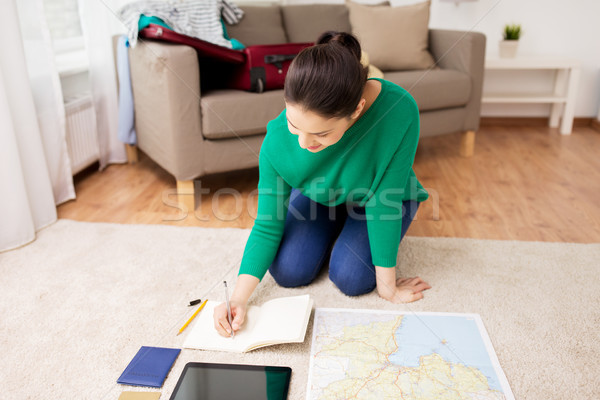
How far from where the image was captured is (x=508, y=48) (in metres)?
2.68

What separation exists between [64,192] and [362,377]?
57.7 inches

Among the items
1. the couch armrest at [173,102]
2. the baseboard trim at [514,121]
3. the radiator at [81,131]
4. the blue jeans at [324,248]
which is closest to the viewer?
the blue jeans at [324,248]

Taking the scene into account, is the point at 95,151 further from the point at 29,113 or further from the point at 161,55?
the point at 161,55

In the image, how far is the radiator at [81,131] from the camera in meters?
2.06

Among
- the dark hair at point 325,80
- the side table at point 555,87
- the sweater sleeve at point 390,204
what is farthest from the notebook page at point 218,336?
the side table at point 555,87

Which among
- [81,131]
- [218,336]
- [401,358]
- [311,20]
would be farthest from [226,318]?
[311,20]

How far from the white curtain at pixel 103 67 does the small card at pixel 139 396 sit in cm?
158

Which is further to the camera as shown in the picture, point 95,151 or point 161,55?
point 95,151

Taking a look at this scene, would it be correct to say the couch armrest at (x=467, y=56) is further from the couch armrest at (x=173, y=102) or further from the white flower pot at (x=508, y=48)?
the couch armrest at (x=173, y=102)

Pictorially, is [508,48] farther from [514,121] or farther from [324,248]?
[324,248]

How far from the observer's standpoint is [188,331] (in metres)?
1.15

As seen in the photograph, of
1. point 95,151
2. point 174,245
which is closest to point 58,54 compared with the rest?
point 95,151

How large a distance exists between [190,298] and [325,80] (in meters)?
0.71

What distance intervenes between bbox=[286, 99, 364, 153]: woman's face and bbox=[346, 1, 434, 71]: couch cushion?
1.54 metres
